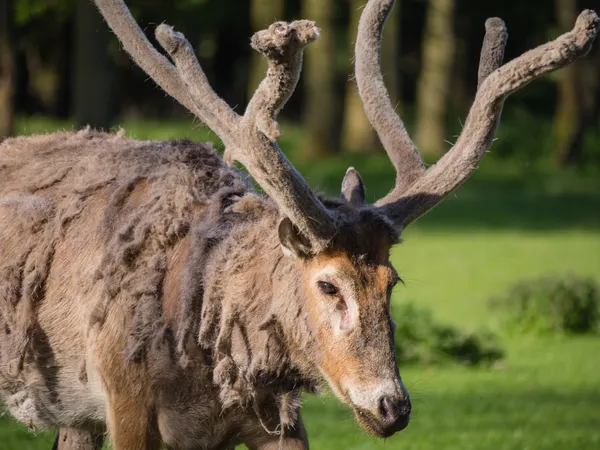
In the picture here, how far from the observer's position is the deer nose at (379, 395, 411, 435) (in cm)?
544

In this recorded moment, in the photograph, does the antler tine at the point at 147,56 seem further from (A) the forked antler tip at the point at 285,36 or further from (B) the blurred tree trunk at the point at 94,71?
(B) the blurred tree trunk at the point at 94,71

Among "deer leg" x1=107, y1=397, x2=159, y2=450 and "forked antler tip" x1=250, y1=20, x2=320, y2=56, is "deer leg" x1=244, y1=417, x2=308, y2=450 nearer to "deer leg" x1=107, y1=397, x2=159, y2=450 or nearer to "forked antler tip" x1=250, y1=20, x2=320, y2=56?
"deer leg" x1=107, y1=397, x2=159, y2=450

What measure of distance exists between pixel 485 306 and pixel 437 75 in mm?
14964

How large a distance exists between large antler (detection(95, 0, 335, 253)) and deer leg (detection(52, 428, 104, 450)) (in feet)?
6.88

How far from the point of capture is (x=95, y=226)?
631 cm

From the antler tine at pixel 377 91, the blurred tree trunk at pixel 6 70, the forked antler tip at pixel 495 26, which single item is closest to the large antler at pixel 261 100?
the antler tine at pixel 377 91

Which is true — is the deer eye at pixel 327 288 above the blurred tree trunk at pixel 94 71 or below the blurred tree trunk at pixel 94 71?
below

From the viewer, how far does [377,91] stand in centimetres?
661

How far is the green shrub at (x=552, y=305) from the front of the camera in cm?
1452

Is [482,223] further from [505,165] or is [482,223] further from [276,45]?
[276,45]

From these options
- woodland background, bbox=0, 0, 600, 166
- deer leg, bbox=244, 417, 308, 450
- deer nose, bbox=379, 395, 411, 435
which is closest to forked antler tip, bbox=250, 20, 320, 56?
deer nose, bbox=379, 395, 411, 435

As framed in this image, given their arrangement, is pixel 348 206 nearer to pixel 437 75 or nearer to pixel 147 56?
pixel 147 56

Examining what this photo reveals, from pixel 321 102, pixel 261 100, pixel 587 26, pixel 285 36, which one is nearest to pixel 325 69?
pixel 321 102

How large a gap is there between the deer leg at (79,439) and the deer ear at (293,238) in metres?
2.06
